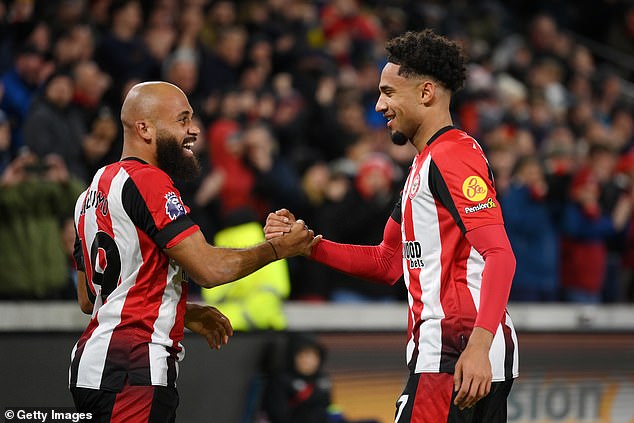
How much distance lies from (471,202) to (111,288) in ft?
4.97

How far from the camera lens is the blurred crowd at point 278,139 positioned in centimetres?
835

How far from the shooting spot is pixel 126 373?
4.20m

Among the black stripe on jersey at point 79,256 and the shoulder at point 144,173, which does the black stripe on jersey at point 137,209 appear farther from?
the black stripe on jersey at point 79,256

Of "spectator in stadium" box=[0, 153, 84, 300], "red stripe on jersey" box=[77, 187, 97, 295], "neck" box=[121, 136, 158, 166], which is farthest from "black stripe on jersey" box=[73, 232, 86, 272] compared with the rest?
"spectator in stadium" box=[0, 153, 84, 300]

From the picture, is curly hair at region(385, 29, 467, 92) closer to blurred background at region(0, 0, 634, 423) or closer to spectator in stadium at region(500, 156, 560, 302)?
blurred background at region(0, 0, 634, 423)

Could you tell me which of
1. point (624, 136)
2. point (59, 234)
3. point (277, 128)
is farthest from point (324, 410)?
point (624, 136)

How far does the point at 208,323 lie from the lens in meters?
4.82

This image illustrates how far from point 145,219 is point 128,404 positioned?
745 millimetres

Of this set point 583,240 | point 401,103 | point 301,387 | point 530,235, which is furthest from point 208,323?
point 583,240

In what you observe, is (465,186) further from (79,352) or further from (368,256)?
(79,352)

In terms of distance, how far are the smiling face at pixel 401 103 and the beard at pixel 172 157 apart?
2.86 ft

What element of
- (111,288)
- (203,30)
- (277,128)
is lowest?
(111,288)

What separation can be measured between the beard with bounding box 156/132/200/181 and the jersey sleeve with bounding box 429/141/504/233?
1.06 metres

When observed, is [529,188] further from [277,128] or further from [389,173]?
[277,128]
